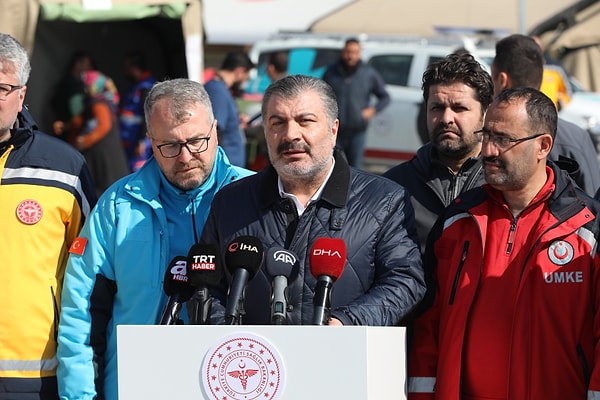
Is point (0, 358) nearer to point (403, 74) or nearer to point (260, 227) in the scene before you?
point (260, 227)

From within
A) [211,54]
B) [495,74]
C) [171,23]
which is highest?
[211,54]

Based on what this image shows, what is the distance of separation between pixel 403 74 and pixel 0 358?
39.4 ft

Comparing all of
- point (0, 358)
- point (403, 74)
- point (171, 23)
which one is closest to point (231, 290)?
point (0, 358)

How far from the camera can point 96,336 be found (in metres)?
4.29

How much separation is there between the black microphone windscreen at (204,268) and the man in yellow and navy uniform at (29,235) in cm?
99

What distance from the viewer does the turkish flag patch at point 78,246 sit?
4.28m

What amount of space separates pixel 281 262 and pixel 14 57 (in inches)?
65.7

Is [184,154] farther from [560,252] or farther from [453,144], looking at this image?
[560,252]

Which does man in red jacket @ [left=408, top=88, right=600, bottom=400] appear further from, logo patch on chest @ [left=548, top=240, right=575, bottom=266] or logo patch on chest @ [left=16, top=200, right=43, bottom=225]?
logo patch on chest @ [left=16, top=200, right=43, bottom=225]

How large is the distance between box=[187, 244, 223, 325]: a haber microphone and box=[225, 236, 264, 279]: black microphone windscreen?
1.8 inches

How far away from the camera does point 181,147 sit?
4309 millimetres

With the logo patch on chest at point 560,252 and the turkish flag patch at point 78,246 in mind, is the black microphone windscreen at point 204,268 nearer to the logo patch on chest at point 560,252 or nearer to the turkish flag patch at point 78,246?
the turkish flag patch at point 78,246

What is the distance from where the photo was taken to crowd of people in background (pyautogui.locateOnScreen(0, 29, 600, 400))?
12.3 feet

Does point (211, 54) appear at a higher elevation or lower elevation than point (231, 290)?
higher
